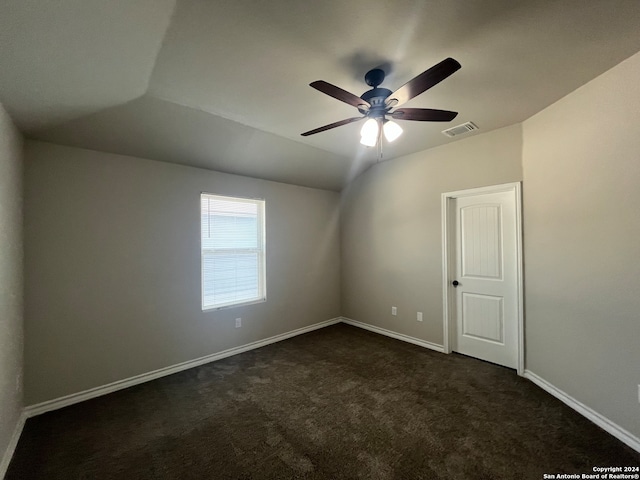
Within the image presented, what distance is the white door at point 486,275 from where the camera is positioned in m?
2.98

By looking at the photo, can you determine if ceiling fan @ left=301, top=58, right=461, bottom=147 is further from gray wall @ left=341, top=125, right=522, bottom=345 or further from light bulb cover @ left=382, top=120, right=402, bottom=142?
gray wall @ left=341, top=125, right=522, bottom=345

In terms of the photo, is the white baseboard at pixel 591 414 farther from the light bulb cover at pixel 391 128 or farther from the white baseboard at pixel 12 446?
the white baseboard at pixel 12 446

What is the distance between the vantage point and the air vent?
9.39 ft

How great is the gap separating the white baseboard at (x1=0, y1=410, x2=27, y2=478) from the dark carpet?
0.13 feet

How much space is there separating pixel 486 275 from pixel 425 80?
2554 millimetres

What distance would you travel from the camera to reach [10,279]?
1.96 m

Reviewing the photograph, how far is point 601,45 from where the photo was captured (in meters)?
1.71

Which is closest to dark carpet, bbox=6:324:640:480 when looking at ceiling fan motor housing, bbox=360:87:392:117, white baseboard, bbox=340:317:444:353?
white baseboard, bbox=340:317:444:353

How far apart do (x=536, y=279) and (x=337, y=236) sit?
2.88m

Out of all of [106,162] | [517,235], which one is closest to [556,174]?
[517,235]

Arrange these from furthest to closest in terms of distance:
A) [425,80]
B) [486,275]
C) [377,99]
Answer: [486,275], [377,99], [425,80]

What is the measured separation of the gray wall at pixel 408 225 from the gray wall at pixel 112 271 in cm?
168

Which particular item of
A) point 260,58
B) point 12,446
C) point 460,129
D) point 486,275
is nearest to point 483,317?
point 486,275

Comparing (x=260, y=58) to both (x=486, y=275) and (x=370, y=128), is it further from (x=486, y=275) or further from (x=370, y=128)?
(x=486, y=275)
